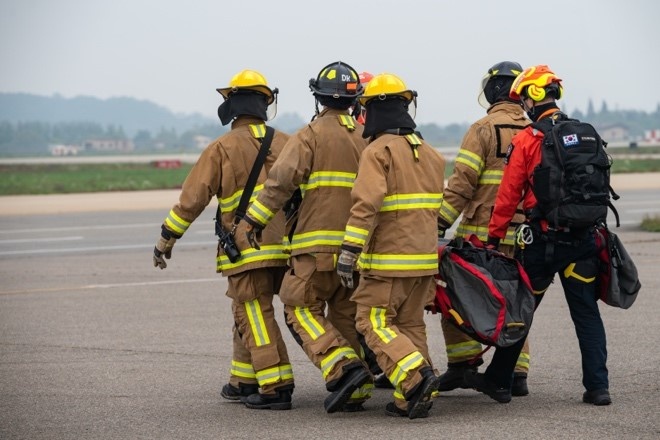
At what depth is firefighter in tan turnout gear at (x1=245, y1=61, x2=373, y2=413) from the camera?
22.7 feet

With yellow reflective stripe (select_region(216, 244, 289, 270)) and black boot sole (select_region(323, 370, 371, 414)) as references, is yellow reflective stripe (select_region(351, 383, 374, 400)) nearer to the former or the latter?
black boot sole (select_region(323, 370, 371, 414))

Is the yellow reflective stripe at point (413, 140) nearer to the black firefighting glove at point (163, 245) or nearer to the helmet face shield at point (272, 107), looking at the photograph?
the helmet face shield at point (272, 107)

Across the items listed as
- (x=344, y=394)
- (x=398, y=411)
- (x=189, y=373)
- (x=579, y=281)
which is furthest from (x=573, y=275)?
(x=189, y=373)

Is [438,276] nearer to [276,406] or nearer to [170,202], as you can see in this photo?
[276,406]

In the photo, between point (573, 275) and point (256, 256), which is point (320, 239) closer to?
point (256, 256)

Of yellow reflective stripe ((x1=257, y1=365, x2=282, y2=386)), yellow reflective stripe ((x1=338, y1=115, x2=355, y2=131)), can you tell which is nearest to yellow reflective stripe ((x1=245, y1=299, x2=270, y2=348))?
yellow reflective stripe ((x1=257, y1=365, x2=282, y2=386))

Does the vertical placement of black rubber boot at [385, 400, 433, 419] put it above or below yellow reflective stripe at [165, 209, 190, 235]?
below

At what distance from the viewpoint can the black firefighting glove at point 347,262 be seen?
21.4 feet

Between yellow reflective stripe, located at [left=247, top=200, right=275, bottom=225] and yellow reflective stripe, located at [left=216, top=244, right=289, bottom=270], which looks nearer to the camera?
yellow reflective stripe, located at [left=247, top=200, right=275, bottom=225]

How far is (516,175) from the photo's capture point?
6949 mm

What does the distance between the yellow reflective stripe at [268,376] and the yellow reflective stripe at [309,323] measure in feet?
1.43

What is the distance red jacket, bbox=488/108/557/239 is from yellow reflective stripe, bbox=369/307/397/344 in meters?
0.89

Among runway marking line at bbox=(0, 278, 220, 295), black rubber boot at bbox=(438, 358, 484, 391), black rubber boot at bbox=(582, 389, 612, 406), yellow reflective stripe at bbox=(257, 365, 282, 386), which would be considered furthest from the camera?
runway marking line at bbox=(0, 278, 220, 295)

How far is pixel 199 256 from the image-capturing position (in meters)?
16.4
